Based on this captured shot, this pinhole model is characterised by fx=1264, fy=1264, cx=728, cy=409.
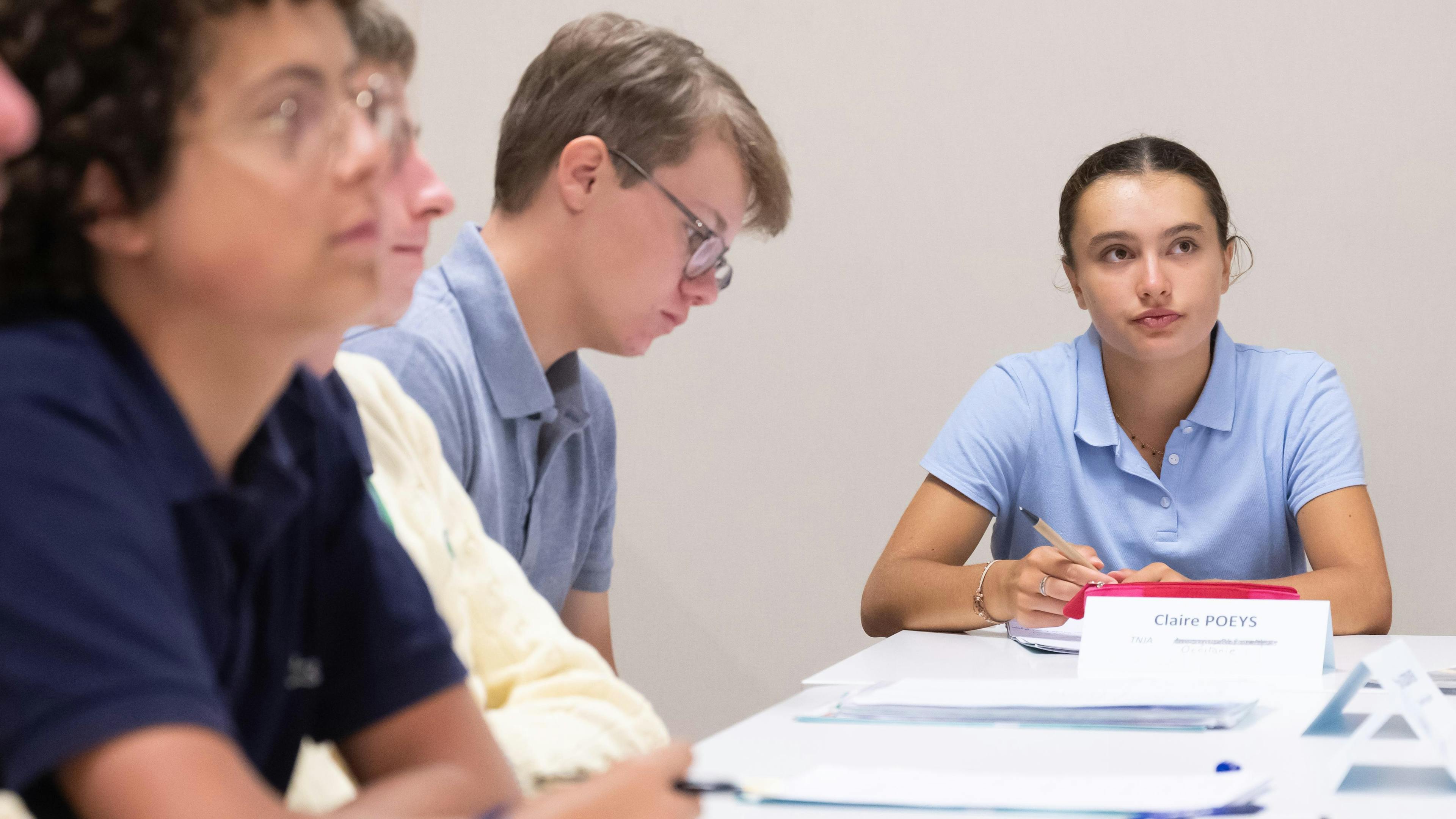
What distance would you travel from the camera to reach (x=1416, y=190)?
2.62 metres

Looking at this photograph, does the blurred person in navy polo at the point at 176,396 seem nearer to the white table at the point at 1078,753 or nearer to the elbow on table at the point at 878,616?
the white table at the point at 1078,753

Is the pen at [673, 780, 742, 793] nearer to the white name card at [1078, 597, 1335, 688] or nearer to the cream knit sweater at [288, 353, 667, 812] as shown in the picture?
the cream knit sweater at [288, 353, 667, 812]

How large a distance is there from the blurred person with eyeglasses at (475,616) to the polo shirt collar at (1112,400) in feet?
4.11

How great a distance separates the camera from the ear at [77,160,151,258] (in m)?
0.51

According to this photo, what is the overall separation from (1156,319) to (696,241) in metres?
0.85

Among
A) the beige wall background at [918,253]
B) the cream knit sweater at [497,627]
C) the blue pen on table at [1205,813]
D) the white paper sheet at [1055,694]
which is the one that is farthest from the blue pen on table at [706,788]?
the beige wall background at [918,253]

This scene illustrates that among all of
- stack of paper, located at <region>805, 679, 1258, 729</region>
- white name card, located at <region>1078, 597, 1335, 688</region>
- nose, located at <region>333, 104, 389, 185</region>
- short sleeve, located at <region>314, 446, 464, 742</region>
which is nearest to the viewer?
nose, located at <region>333, 104, 389, 185</region>

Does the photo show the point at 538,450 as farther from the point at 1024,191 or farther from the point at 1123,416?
the point at 1024,191

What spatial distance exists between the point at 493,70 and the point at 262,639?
8.70ft

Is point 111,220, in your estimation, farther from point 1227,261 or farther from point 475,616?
point 1227,261

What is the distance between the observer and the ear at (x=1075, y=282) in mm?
2150

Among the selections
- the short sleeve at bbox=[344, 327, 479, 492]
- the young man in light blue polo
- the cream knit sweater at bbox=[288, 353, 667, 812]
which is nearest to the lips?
the young man in light blue polo

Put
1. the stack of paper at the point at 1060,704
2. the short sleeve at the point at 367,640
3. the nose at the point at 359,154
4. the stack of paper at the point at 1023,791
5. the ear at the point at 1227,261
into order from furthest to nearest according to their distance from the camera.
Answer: the ear at the point at 1227,261, the stack of paper at the point at 1060,704, the stack of paper at the point at 1023,791, the short sleeve at the point at 367,640, the nose at the point at 359,154

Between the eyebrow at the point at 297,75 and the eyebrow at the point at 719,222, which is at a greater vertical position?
the eyebrow at the point at 719,222
